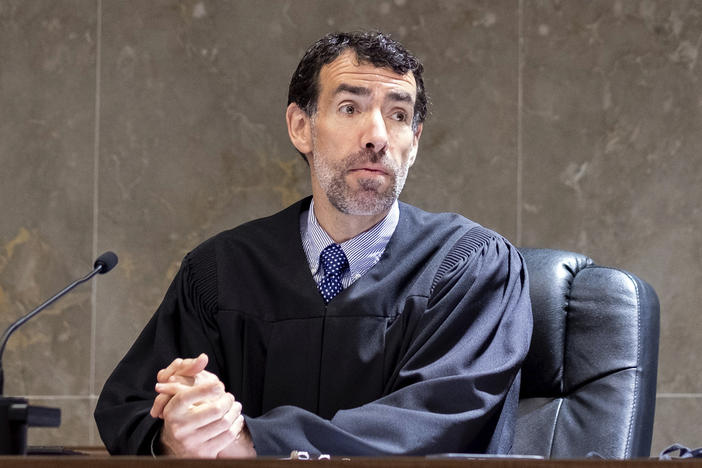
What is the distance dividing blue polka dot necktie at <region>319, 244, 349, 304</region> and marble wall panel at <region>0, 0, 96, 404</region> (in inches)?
47.2

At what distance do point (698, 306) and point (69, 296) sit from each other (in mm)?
1975

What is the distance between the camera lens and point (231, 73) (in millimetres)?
3295

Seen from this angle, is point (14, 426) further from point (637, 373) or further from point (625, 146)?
point (625, 146)

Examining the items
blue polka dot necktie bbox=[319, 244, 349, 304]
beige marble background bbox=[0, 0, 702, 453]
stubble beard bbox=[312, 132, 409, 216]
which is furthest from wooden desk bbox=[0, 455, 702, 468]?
beige marble background bbox=[0, 0, 702, 453]

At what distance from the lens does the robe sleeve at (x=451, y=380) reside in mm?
1862

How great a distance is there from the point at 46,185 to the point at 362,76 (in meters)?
1.36

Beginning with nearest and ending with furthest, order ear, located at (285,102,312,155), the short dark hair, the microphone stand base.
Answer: the microphone stand base < the short dark hair < ear, located at (285,102,312,155)

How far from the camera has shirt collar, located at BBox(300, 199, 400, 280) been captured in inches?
92.4

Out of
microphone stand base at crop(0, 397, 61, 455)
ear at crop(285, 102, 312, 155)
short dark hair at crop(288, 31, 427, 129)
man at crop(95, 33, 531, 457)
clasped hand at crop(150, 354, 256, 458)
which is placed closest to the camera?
microphone stand base at crop(0, 397, 61, 455)

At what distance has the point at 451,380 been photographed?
203cm

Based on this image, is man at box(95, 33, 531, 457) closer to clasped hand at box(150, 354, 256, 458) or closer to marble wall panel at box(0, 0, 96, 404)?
clasped hand at box(150, 354, 256, 458)

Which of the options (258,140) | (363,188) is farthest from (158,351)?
(258,140)

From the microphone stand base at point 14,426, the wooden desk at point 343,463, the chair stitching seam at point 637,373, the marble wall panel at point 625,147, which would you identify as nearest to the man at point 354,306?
the chair stitching seam at point 637,373

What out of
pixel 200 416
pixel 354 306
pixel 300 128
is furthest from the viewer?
pixel 300 128
